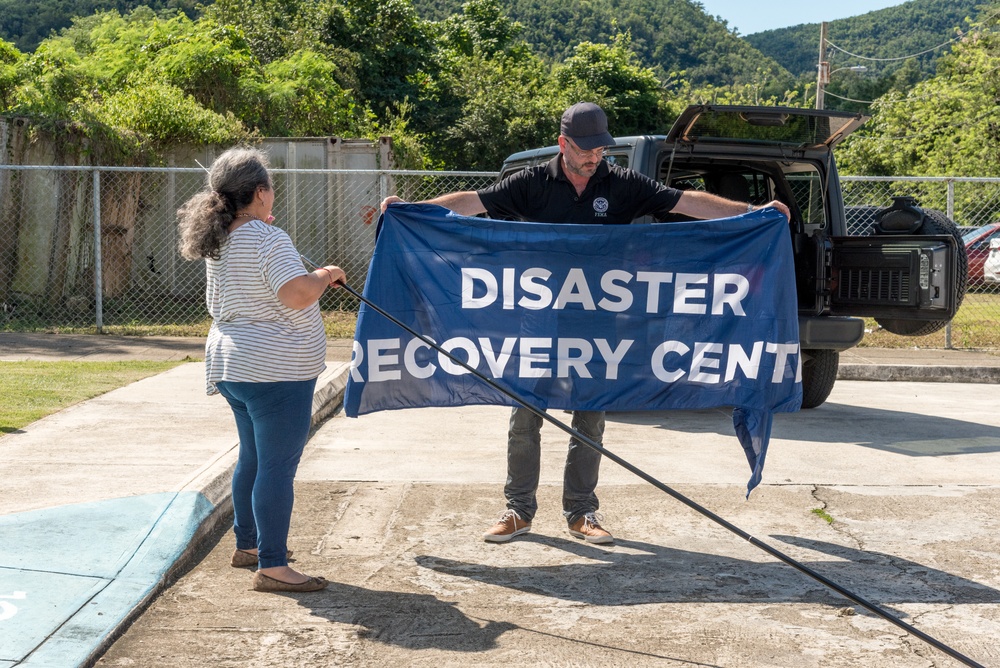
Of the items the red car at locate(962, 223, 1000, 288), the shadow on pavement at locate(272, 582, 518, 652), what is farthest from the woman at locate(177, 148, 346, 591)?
the red car at locate(962, 223, 1000, 288)

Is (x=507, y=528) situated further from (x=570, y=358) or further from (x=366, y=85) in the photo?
(x=366, y=85)

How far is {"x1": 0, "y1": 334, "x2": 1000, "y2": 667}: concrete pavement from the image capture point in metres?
3.99

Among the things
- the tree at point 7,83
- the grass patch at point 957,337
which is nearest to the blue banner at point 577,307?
the grass patch at point 957,337

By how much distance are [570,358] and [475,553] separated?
3.43ft

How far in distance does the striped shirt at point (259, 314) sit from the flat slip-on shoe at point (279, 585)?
2.78ft

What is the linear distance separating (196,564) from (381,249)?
1713 millimetres

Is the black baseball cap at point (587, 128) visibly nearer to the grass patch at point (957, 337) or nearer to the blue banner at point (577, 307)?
the blue banner at point (577, 307)

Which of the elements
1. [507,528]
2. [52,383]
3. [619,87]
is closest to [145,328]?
[52,383]

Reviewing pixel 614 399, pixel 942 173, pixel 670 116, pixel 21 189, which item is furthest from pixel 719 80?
pixel 614 399

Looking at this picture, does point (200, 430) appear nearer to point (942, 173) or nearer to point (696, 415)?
point (696, 415)

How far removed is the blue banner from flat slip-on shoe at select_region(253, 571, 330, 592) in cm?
101

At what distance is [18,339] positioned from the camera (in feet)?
38.5

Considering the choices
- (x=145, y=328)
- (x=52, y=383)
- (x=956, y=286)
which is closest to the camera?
(x=956, y=286)

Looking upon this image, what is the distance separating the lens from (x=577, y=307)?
211 inches
